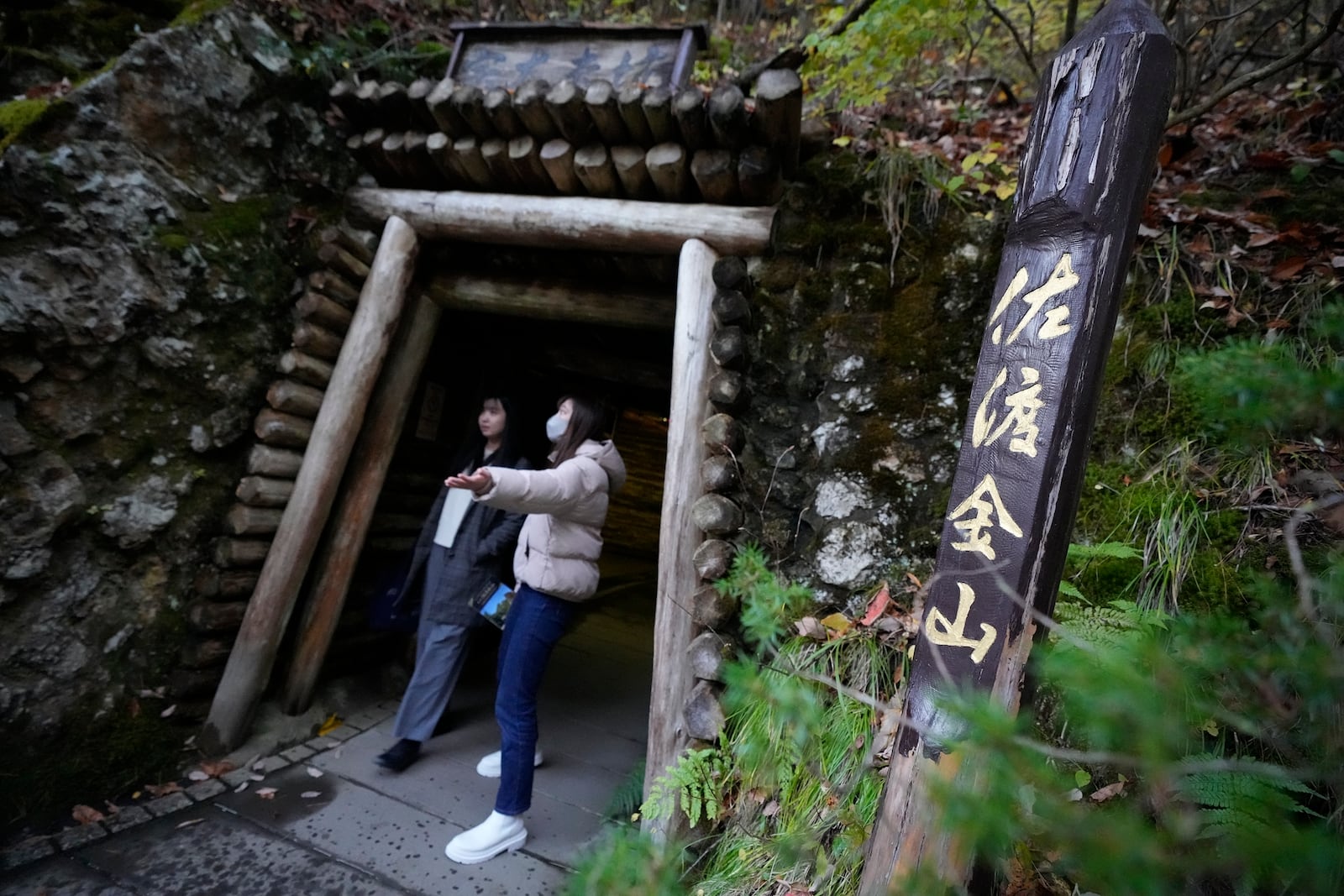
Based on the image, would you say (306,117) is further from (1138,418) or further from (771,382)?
(1138,418)

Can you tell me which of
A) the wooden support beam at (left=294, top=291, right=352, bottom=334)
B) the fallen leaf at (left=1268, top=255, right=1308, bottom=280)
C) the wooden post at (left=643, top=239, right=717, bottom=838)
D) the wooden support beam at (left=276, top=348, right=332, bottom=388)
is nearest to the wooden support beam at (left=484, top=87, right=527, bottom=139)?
the wooden post at (left=643, top=239, right=717, bottom=838)

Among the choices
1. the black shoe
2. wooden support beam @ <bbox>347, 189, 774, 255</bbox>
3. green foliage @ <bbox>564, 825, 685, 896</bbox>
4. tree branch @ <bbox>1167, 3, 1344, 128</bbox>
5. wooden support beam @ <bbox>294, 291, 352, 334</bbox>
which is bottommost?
the black shoe

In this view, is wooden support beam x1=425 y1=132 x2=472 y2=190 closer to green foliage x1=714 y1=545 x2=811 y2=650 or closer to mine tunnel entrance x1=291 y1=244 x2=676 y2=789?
mine tunnel entrance x1=291 y1=244 x2=676 y2=789

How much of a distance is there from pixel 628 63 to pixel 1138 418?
3.00 metres

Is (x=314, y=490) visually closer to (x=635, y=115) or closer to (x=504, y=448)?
(x=504, y=448)

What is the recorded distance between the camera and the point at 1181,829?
0.72 meters

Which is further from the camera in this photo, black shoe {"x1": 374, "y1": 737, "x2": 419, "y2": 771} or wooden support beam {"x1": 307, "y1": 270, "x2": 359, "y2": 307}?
wooden support beam {"x1": 307, "y1": 270, "x2": 359, "y2": 307}

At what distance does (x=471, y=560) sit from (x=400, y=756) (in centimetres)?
108

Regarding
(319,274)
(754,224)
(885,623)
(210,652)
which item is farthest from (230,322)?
(885,623)

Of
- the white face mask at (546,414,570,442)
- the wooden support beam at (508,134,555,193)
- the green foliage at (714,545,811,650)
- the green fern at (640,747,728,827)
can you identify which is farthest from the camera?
the wooden support beam at (508,134,555,193)

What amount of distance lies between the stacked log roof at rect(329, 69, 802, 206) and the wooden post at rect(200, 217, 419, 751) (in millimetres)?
518

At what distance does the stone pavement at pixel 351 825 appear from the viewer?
250 centimetres

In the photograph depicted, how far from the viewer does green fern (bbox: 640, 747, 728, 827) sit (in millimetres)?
2293

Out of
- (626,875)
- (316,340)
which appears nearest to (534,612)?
(626,875)
